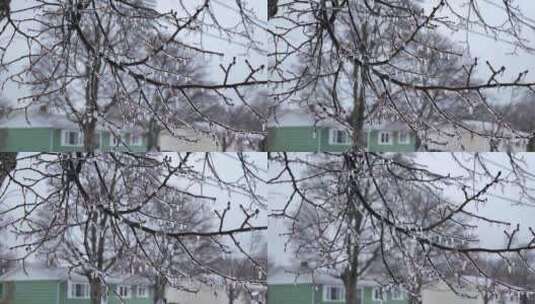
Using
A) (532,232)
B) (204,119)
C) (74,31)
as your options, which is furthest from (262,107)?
(532,232)

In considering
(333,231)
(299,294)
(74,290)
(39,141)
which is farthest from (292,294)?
(39,141)

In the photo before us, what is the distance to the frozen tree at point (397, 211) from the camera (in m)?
4.59

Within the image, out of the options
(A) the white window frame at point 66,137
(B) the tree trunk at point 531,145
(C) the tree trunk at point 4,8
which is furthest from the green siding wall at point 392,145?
(C) the tree trunk at point 4,8

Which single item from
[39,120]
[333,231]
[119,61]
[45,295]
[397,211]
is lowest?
[45,295]

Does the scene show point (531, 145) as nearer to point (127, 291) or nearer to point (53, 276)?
point (127, 291)

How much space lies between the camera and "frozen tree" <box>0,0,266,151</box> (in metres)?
4.54

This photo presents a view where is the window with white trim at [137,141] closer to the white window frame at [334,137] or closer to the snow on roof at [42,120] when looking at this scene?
the snow on roof at [42,120]

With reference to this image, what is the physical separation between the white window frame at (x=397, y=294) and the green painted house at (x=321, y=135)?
27.6 inches

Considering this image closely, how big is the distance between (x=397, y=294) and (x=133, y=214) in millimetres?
1380

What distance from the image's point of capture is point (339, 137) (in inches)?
181

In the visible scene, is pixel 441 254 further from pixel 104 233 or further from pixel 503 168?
pixel 104 233

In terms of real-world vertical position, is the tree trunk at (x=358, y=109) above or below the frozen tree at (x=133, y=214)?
above

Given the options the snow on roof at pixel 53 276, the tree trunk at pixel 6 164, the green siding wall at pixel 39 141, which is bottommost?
the snow on roof at pixel 53 276

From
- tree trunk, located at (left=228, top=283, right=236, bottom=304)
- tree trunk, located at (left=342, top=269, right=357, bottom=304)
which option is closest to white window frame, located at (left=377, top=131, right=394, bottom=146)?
tree trunk, located at (left=342, top=269, right=357, bottom=304)
